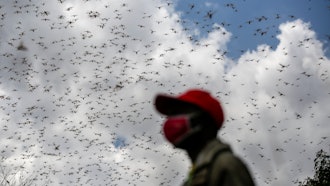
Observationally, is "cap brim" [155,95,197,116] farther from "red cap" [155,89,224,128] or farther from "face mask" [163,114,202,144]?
"face mask" [163,114,202,144]

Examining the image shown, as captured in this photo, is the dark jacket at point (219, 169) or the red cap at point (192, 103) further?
the red cap at point (192, 103)

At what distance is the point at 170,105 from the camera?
10.1 ft

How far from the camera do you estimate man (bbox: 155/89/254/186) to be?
2.71 m

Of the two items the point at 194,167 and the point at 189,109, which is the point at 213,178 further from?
the point at 189,109

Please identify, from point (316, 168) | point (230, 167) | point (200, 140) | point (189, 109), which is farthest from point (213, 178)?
point (316, 168)

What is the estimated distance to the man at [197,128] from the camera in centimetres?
271

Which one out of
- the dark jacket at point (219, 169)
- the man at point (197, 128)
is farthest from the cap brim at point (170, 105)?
the dark jacket at point (219, 169)

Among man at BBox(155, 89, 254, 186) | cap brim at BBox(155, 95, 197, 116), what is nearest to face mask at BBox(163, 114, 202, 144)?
man at BBox(155, 89, 254, 186)

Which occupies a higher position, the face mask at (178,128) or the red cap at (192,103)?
the red cap at (192,103)

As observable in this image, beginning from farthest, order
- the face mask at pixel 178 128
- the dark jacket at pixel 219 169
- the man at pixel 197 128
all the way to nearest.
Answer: the face mask at pixel 178 128 → the man at pixel 197 128 → the dark jacket at pixel 219 169

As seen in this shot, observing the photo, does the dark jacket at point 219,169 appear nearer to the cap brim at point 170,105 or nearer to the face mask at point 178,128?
the face mask at point 178,128

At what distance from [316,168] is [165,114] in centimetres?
3892

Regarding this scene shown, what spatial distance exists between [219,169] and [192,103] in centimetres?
54

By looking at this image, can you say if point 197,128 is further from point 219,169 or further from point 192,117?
point 219,169
